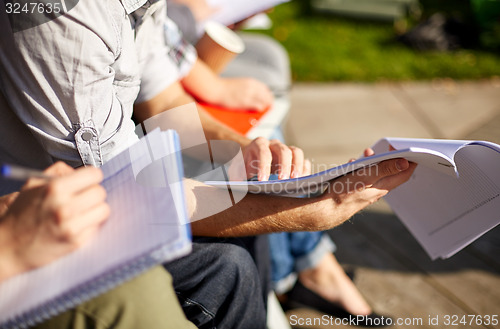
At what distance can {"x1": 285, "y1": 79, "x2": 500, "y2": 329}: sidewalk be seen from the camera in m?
1.81

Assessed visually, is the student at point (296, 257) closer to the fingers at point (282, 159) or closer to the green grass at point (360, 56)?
the fingers at point (282, 159)

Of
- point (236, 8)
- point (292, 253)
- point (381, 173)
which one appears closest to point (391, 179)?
point (381, 173)

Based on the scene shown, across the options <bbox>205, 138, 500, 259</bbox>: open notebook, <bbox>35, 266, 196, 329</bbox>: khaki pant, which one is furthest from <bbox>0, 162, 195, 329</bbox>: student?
<bbox>205, 138, 500, 259</bbox>: open notebook

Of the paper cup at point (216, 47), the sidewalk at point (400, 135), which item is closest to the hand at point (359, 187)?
the sidewalk at point (400, 135)

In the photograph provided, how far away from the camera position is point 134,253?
692 mm

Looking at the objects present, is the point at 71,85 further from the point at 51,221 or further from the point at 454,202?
the point at 454,202

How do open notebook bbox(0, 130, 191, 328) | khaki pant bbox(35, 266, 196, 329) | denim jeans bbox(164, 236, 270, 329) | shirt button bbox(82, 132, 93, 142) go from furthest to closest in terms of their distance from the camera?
denim jeans bbox(164, 236, 270, 329)
shirt button bbox(82, 132, 93, 142)
khaki pant bbox(35, 266, 196, 329)
open notebook bbox(0, 130, 191, 328)

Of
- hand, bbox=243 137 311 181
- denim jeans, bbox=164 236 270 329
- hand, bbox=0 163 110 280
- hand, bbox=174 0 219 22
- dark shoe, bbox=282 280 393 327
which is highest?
hand, bbox=0 163 110 280

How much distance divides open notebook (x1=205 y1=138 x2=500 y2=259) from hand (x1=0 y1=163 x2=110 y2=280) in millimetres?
428

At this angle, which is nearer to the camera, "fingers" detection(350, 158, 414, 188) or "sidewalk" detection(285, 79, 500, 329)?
"fingers" detection(350, 158, 414, 188)

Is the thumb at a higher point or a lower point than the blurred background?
higher

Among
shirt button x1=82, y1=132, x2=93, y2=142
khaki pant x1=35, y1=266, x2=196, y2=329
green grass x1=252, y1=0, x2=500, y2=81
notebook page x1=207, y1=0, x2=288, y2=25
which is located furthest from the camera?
green grass x1=252, y1=0, x2=500, y2=81

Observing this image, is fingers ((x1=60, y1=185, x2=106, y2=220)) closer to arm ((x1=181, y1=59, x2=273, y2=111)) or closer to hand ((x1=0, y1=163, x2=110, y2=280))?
hand ((x1=0, y1=163, x2=110, y2=280))

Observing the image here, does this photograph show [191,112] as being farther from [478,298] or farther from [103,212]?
[478,298]
